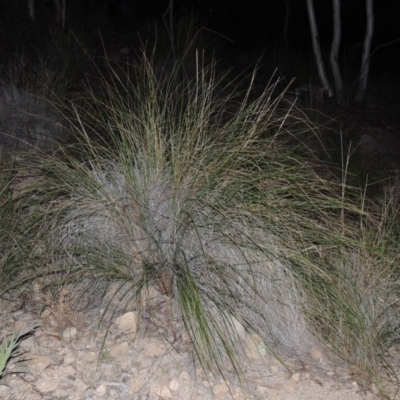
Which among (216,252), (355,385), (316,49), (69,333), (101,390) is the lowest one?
(316,49)

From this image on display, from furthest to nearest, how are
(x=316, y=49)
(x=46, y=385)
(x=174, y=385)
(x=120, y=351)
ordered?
(x=316, y=49) → (x=120, y=351) → (x=174, y=385) → (x=46, y=385)

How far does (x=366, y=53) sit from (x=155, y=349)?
6.69m

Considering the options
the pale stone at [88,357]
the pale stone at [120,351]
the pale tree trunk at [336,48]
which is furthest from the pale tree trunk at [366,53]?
the pale stone at [88,357]

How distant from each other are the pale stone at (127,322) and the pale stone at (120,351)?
0.11m

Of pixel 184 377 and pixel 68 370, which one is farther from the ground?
pixel 184 377

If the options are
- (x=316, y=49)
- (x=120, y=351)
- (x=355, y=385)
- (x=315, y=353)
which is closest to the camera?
(x=120, y=351)

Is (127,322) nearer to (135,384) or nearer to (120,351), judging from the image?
(120,351)

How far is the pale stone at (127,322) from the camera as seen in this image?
363 cm

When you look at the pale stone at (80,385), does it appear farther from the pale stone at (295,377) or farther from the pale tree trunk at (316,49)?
the pale tree trunk at (316,49)

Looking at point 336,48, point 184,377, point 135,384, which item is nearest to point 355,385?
point 184,377

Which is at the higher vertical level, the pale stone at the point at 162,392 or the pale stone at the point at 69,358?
the pale stone at the point at 162,392

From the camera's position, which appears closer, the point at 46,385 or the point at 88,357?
the point at 46,385

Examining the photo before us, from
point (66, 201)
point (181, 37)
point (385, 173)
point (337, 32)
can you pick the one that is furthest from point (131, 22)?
point (66, 201)

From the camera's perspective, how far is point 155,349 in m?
3.52
